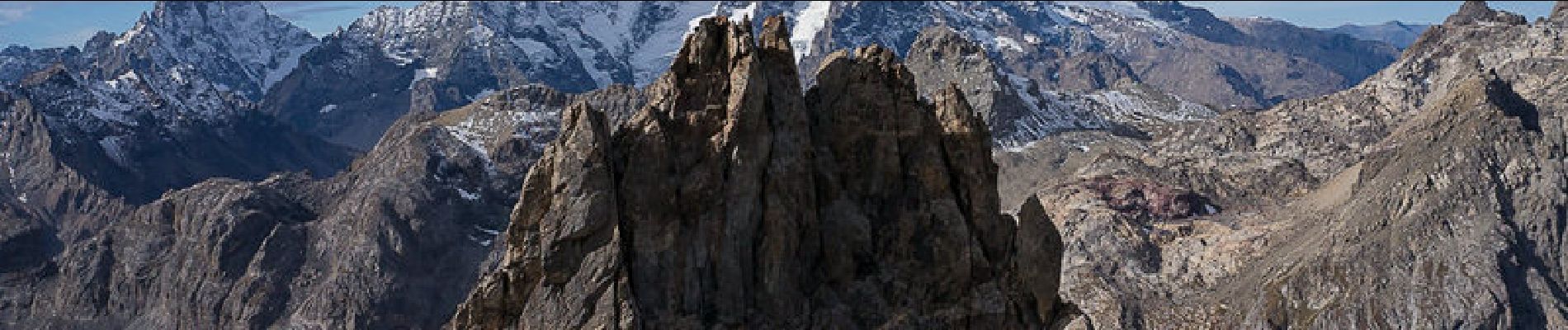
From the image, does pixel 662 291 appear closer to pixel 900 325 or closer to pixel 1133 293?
pixel 900 325

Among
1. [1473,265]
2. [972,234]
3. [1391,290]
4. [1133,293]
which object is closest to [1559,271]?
[1473,265]

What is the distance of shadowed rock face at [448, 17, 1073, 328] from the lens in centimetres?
4022

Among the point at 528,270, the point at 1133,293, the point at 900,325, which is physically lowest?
the point at 1133,293

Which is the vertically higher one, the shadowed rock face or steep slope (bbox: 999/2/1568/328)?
the shadowed rock face

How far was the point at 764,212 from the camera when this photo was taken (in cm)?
4334

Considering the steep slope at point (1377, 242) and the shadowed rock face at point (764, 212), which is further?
the steep slope at point (1377, 242)

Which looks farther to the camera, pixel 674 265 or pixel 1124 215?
pixel 1124 215

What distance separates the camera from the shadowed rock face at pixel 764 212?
40219 millimetres

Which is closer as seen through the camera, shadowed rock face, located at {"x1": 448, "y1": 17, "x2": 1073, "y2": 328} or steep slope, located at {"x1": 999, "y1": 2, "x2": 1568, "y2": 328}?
shadowed rock face, located at {"x1": 448, "y1": 17, "x2": 1073, "y2": 328}

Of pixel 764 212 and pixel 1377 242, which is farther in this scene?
pixel 1377 242

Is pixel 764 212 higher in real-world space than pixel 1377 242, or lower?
→ higher

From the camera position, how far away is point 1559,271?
151500 mm

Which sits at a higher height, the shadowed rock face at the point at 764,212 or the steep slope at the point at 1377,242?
the shadowed rock face at the point at 764,212

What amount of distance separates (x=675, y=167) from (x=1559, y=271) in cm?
14387
